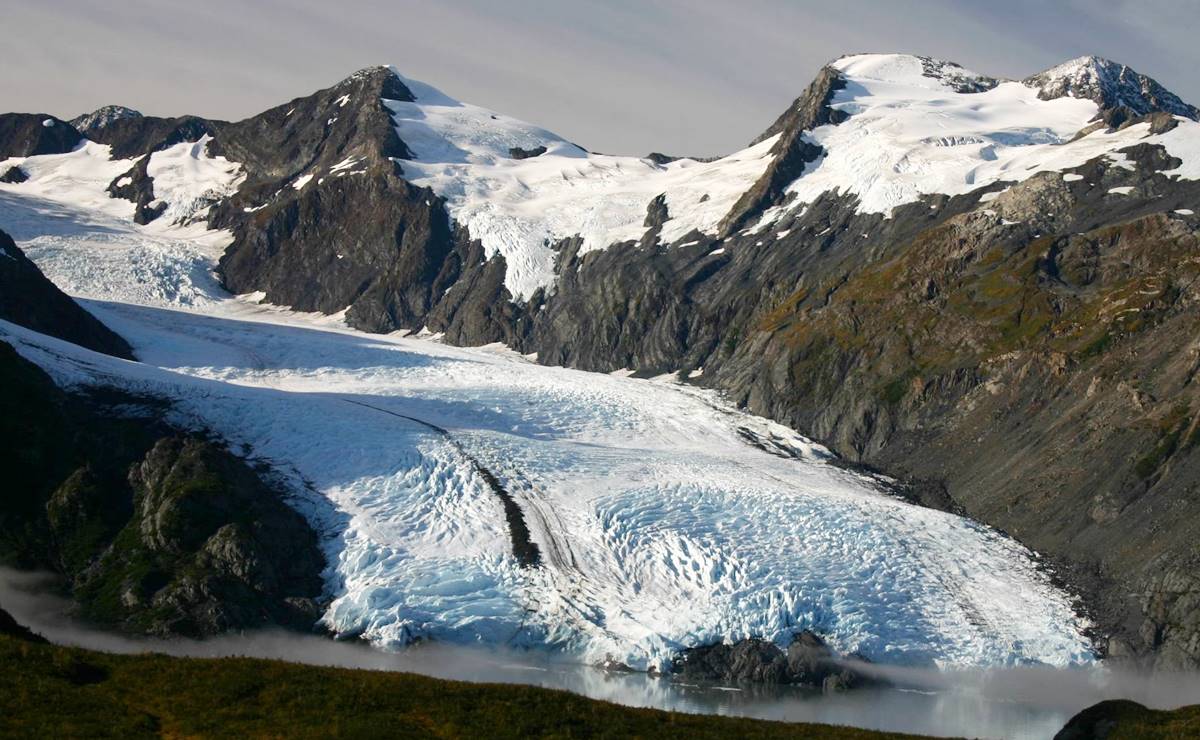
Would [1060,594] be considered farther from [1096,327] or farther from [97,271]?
[97,271]

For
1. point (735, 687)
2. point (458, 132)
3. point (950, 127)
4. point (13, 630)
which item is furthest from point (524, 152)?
point (13, 630)

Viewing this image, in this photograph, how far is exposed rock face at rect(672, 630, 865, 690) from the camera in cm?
5731

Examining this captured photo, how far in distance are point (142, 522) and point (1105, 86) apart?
434 feet

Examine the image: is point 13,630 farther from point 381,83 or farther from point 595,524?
point 381,83

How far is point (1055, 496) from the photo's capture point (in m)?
70.6

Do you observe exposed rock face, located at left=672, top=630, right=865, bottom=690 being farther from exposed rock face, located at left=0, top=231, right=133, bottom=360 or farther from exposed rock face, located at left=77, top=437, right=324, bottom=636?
exposed rock face, located at left=0, top=231, right=133, bottom=360

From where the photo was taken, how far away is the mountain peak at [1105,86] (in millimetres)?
151500

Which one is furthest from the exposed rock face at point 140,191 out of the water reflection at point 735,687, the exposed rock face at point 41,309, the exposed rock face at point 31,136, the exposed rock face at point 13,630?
the exposed rock face at point 13,630

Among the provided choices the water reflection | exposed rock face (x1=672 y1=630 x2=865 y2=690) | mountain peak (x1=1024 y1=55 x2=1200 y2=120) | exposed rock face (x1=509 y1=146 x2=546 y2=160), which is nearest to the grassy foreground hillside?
the water reflection

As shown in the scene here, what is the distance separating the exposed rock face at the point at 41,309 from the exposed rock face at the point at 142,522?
17099 millimetres

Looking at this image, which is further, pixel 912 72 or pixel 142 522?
pixel 912 72

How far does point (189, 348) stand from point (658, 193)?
6418 cm

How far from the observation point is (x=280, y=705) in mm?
28641

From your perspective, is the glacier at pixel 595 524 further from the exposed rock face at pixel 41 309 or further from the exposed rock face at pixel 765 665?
the exposed rock face at pixel 41 309
